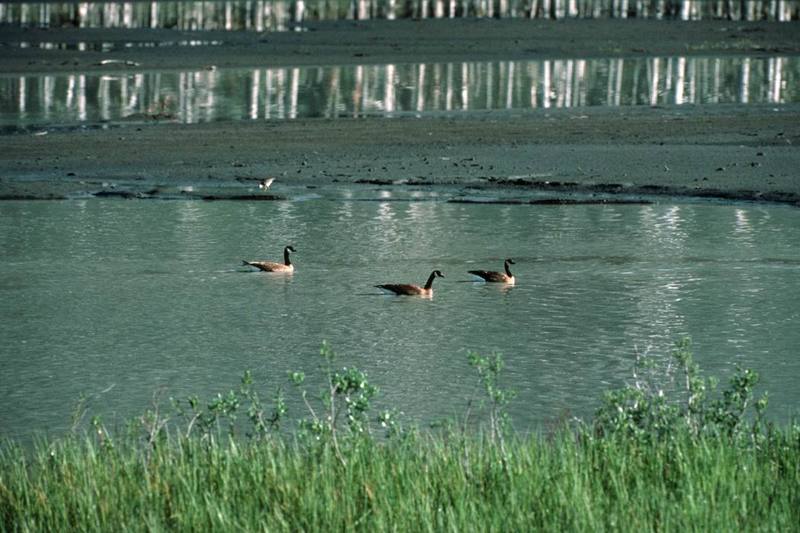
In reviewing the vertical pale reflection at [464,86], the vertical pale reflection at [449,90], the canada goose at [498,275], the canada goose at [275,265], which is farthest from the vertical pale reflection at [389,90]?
the canada goose at [498,275]

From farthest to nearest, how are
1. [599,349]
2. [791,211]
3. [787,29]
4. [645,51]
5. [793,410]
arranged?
[787,29] → [645,51] → [791,211] → [599,349] → [793,410]

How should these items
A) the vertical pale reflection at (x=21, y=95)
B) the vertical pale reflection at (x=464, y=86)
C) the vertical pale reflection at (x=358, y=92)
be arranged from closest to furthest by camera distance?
the vertical pale reflection at (x=358, y=92) < the vertical pale reflection at (x=464, y=86) < the vertical pale reflection at (x=21, y=95)

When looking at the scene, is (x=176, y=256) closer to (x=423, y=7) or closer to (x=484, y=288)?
(x=484, y=288)

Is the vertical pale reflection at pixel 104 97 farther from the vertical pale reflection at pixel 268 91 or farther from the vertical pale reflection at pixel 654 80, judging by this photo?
the vertical pale reflection at pixel 654 80

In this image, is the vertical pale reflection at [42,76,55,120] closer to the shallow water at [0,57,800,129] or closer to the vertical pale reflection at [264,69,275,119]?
the shallow water at [0,57,800,129]

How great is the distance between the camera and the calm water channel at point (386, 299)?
10.1 meters

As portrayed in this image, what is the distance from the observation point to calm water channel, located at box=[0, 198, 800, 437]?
397 inches

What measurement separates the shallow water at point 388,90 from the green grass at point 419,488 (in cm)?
1915

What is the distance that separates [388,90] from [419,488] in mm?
25413

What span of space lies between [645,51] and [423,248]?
27314 millimetres

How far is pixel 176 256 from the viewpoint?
48.3 ft

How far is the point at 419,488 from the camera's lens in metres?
6.68

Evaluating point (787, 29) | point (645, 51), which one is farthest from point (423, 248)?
point (787, 29)

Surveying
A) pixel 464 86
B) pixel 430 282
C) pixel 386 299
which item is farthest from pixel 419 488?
pixel 464 86
